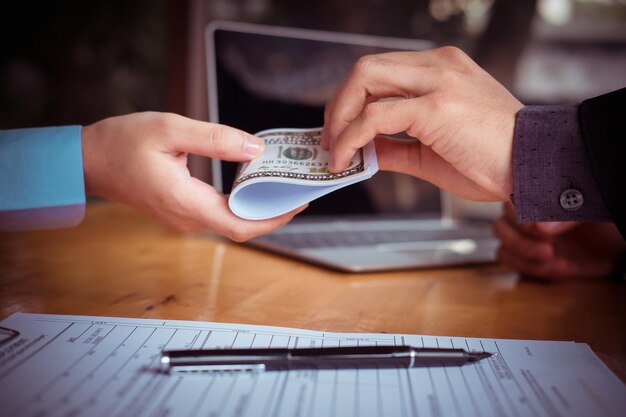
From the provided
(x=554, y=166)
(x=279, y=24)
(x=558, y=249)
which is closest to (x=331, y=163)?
(x=554, y=166)

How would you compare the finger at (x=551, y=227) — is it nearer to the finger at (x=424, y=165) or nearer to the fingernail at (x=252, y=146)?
the finger at (x=424, y=165)

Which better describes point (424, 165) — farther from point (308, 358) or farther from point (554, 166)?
point (308, 358)

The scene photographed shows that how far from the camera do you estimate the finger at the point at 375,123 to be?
2.09ft

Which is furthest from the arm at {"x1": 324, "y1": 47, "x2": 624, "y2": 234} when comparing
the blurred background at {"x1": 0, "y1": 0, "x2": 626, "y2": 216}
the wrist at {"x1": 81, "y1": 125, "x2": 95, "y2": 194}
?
the blurred background at {"x1": 0, "y1": 0, "x2": 626, "y2": 216}

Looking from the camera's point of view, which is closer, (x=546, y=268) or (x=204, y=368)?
(x=204, y=368)

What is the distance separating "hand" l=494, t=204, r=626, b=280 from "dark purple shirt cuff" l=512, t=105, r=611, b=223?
0.20 m

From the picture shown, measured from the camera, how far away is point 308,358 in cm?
47

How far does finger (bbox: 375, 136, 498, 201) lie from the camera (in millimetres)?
746

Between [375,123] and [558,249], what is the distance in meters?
0.50

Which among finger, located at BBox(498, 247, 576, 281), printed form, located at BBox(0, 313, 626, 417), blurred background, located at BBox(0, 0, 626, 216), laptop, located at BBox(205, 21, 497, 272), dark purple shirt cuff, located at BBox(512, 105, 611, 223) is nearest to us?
printed form, located at BBox(0, 313, 626, 417)

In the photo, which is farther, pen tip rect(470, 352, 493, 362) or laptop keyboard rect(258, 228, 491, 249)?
laptop keyboard rect(258, 228, 491, 249)

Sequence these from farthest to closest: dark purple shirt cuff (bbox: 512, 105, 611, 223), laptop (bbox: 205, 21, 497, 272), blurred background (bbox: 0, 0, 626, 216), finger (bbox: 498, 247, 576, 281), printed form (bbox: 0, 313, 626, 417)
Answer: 1. blurred background (bbox: 0, 0, 626, 216)
2. laptop (bbox: 205, 21, 497, 272)
3. finger (bbox: 498, 247, 576, 281)
4. dark purple shirt cuff (bbox: 512, 105, 611, 223)
5. printed form (bbox: 0, 313, 626, 417)

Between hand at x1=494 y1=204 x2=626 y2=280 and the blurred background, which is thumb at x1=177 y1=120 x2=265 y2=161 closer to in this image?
hand at x1=494 y1=204 x2=626 y2=280

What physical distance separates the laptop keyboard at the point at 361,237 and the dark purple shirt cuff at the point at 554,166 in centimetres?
41
